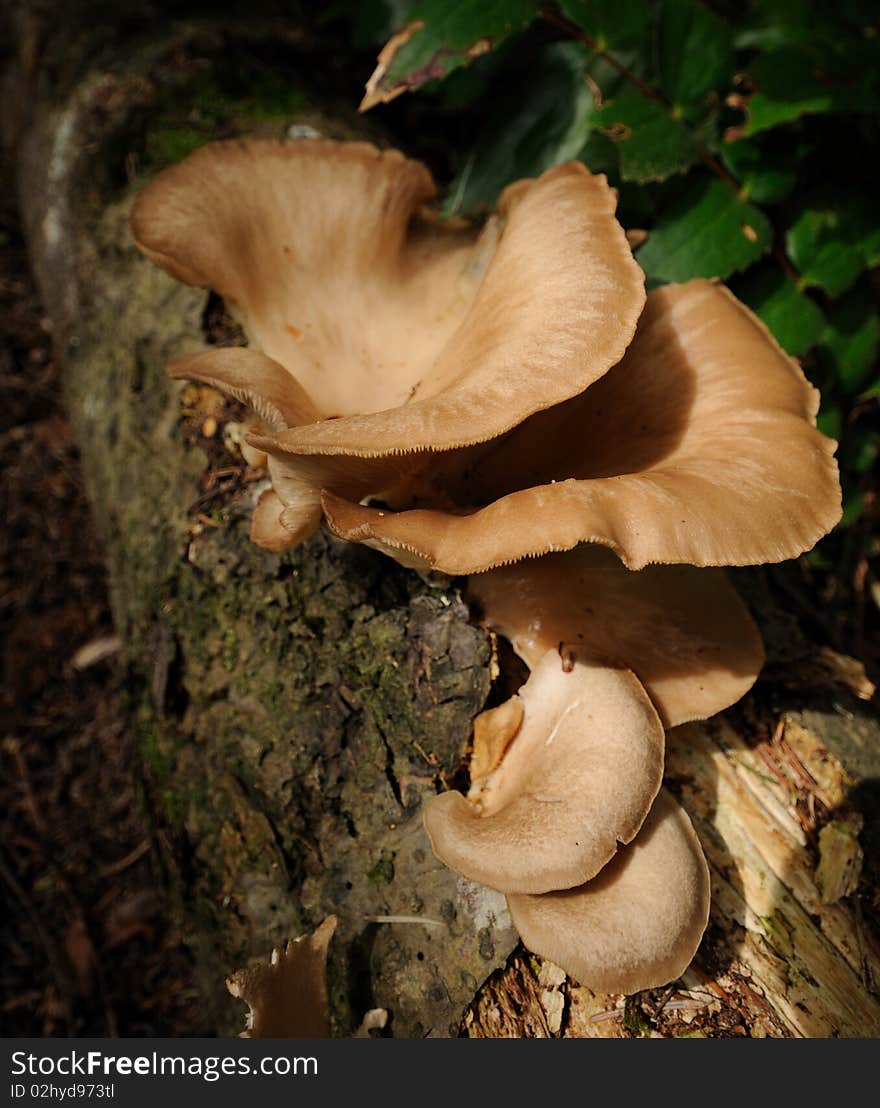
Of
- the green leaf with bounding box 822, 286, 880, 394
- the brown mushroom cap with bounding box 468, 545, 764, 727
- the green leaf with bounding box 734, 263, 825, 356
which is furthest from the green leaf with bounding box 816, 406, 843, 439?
the brown mushroom cap with bounding box 468, 545, 764, 727

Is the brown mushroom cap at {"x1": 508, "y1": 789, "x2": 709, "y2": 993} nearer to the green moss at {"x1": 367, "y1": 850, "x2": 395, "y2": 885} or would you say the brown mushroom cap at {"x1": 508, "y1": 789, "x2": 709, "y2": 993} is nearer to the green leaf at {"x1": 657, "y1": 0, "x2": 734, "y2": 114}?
the green moss at {"x1": 367, "y1": 850, "x2": 395, "y2": 885}

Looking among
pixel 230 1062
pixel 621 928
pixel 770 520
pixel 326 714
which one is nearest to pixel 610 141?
pixel 770 520

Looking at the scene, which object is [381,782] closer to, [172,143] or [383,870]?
[383,870]

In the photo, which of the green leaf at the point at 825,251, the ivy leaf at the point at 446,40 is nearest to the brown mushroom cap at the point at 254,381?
the ivy leaf at the point at 446,40

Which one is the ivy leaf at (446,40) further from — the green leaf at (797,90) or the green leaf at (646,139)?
the green leaf at (797,90)

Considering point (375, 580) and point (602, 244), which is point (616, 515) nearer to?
point (602, 244)

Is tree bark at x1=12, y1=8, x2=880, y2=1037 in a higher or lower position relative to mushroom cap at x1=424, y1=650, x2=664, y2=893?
lower
